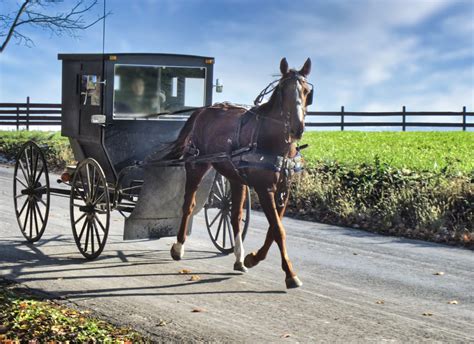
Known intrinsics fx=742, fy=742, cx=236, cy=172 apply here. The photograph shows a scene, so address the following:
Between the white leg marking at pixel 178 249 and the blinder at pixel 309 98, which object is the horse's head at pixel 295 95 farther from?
the white leg marking at pixel 178 249

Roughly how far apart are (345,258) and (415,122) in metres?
25.1

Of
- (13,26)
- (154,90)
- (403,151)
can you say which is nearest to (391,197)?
(154,90)

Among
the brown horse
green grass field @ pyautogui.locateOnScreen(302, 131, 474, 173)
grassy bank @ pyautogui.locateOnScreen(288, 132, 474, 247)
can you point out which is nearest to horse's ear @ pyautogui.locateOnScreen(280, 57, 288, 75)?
the brown horse

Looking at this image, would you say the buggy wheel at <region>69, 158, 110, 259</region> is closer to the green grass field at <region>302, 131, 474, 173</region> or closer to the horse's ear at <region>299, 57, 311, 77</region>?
the horse's ear at <region>299, 57, 311, 77</region>

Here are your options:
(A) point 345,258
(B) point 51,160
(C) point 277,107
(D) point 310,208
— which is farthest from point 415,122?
(C) point 277,107

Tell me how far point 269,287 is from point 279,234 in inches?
24.8

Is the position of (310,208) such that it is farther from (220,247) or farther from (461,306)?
(461,306)

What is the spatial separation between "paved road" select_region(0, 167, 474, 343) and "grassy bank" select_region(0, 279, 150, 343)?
27cm

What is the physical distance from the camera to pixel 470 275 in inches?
351

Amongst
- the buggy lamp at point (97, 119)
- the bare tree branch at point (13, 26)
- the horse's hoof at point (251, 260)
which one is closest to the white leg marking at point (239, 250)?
the horse's hoof at point (251, 260)

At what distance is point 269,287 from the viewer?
7.76 meters

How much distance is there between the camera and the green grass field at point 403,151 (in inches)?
603

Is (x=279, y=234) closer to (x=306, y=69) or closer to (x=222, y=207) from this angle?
(x=306, y=69)

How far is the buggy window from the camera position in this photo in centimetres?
972
